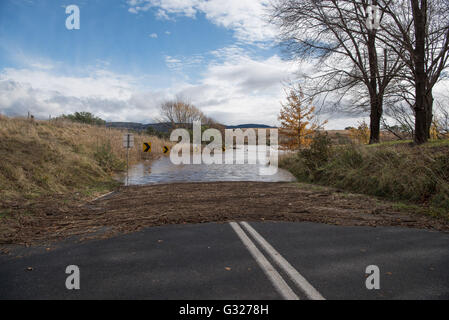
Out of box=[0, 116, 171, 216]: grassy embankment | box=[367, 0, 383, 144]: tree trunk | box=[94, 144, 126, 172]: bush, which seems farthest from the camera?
box=[94, 144, 126, 172]: bush

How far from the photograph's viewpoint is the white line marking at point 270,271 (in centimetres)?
322

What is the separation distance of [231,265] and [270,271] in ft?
1.65

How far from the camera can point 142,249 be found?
480cm

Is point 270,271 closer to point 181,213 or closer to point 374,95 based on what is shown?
point 181,213

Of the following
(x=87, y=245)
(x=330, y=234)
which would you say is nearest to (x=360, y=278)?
(x=330, y=234)

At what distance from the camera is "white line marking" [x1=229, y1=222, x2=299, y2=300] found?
10.6 ft

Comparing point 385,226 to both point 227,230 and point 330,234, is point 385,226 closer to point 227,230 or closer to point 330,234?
point 330,234

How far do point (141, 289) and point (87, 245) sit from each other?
221cm

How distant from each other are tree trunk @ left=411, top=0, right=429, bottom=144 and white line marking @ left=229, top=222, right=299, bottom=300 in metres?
11.1

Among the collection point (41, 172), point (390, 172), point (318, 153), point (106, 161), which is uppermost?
point (318, 153)

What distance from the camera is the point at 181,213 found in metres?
7.66
